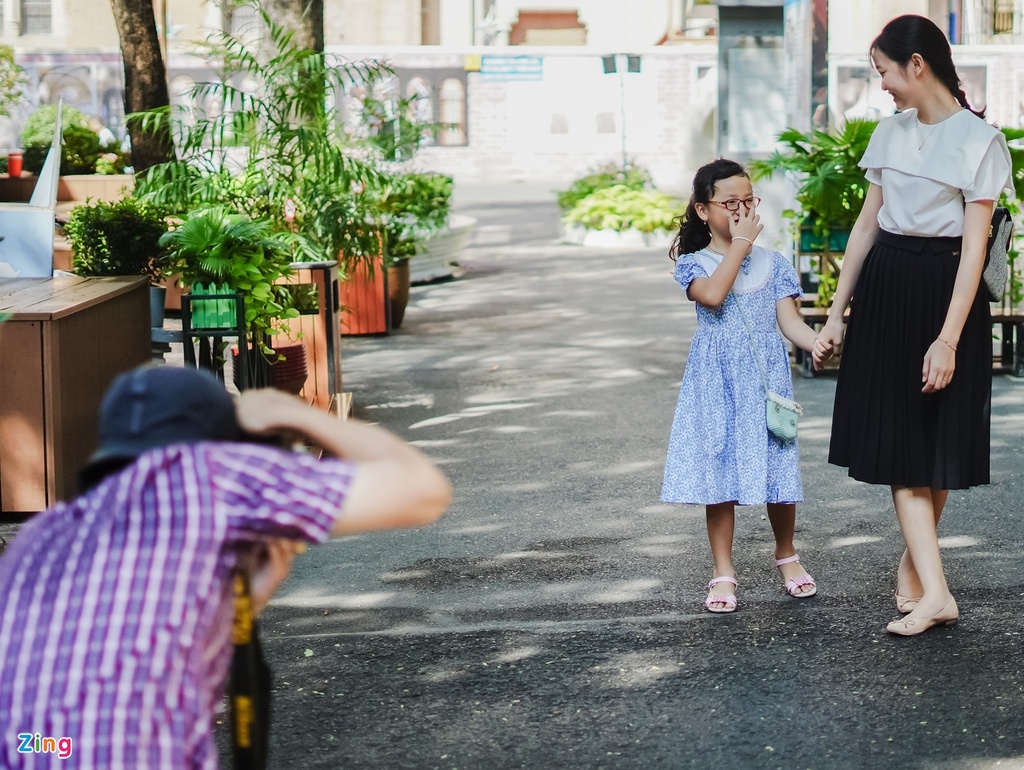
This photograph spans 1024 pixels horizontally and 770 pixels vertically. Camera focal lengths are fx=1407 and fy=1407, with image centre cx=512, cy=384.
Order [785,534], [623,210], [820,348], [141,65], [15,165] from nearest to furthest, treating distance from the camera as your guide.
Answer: [820,348] → [785,534] → [141,65] → [15,165] → [623,210]

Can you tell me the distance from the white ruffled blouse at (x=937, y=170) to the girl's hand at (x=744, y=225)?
16.7 inches

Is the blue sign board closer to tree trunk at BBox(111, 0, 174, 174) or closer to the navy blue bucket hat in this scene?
tree trunk at BBox(111, 0, 174, 174)

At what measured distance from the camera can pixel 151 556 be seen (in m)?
1.86

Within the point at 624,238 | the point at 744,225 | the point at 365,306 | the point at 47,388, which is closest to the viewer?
the point at 744,225

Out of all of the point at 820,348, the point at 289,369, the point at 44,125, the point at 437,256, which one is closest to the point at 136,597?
the point at 820,348

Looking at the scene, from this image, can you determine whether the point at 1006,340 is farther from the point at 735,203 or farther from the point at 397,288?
the point at 735,203

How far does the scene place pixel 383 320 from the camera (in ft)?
39.5

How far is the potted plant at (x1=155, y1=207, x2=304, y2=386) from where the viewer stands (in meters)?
6.53

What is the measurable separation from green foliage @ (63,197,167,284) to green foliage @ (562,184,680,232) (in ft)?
45.9

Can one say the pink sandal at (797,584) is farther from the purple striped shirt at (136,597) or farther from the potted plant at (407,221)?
the potted plant at (407,221)

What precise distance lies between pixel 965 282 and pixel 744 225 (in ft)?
2.42

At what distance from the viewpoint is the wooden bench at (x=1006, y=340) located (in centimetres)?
926

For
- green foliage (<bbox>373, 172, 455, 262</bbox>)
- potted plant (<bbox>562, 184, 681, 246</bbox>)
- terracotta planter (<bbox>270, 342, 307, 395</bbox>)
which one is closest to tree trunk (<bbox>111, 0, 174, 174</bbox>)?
green foliage (<bbox>373, 172, 455, 262</bbox>)

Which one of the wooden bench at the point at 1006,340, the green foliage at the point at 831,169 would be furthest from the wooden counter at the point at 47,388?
the wooden bench at the point at 1006,340
